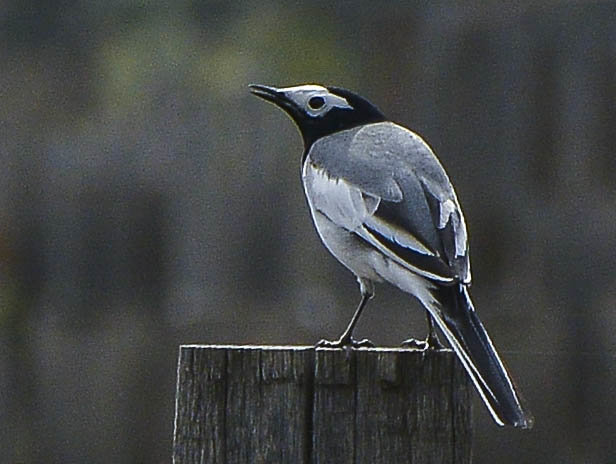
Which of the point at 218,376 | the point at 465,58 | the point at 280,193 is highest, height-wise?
the point at 465,58

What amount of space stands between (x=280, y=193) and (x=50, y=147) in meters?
1.12

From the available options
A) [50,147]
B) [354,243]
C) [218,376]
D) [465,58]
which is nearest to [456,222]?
[354,243]

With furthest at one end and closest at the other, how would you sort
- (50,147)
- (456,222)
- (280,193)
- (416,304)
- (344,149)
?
(50,147), (280,193), (416,304), (344,149), (456,222)

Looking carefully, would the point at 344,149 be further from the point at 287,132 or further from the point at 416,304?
the point at 287,132

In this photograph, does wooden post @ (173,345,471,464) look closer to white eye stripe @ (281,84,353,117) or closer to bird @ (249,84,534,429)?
bird @ (249,84,534,429)

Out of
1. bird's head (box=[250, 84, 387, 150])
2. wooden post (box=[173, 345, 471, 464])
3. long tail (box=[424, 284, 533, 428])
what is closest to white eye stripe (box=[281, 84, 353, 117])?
bird's head (box=[250, 84, 387, 150])

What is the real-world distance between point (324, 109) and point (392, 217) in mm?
755

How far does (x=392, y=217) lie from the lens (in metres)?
4.36

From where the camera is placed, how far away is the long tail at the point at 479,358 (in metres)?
3.67

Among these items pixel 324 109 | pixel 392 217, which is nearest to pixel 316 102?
pixel 324 109

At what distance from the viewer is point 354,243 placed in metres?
4.52

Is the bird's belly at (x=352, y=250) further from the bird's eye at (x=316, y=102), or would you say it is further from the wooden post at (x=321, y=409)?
the wooden post at (x=321, y=409)

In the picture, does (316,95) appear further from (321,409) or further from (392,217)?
(321,409)

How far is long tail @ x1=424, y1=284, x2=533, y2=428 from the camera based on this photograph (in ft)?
12.0
